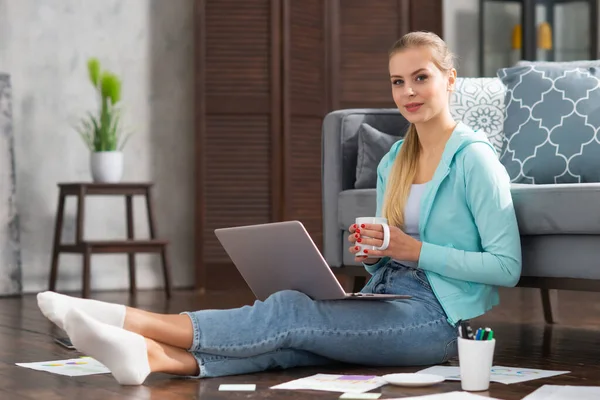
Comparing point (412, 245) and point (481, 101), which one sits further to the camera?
point (481, 101)

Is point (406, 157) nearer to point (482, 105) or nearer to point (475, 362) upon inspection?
point (475, 362)

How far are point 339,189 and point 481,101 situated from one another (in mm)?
568

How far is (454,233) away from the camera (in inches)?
87.5

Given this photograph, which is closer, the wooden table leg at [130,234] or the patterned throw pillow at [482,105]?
the patterned throw pillow at [482,105]

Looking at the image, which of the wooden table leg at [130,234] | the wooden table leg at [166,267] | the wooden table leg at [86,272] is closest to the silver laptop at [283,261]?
the wooden table leg at [86,272]

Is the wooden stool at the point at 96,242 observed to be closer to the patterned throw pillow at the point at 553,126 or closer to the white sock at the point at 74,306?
the patterned throw pillow at the point at 553,126

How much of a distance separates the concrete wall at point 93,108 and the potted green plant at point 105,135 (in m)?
0.25

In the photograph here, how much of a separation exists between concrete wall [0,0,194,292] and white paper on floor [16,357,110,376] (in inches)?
105

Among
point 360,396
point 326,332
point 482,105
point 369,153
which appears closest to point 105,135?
point 369,153

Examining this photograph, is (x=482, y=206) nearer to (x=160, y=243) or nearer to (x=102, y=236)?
(x=160, y=243)

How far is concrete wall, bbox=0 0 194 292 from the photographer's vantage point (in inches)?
197

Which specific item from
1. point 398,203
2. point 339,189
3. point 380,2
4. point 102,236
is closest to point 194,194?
point 102,236

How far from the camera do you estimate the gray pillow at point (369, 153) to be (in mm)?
3268

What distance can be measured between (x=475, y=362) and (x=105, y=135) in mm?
3198
